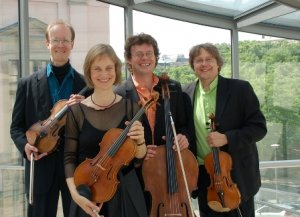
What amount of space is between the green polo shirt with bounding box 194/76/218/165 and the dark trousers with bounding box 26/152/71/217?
0.74 m

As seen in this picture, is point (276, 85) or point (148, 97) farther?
point (276, 85)

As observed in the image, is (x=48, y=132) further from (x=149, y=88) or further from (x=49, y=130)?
(x=149, y=88)

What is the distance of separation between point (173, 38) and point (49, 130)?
Answer: 122 inches

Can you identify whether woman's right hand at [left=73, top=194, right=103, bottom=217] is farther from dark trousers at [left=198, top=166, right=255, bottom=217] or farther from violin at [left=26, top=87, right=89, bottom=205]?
dark trousers at [left=198, top=166, right=255, bottom=217]

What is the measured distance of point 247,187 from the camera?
280cm

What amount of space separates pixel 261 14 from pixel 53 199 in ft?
11.5

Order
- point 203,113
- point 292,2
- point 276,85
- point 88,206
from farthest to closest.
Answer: point 276,85 → point 292,2 → point 203,113 → point 88,206

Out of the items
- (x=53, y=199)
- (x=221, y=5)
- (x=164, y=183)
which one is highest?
(x=221, y=5)

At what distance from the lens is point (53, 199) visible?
2645 millimetres

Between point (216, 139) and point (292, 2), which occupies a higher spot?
point (292, 2)

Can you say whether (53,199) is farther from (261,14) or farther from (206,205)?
(261,14)

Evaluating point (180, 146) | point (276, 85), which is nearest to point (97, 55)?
point (180, 146)

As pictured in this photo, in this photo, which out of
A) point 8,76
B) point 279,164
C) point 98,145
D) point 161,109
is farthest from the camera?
point 279,164

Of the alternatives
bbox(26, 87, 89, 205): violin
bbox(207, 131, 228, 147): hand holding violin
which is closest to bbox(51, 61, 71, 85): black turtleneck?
bbox(26, 87, 89, 205): violin
